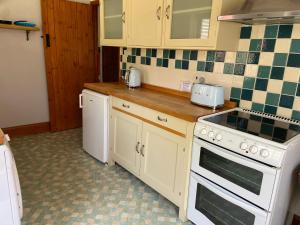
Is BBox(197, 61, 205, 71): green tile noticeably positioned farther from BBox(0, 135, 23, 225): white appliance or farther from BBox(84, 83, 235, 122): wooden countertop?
BBox(0, 135, 23, 225): white appliance

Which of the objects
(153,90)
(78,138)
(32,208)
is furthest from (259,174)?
(78,138)

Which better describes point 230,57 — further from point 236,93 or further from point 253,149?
point 253,149

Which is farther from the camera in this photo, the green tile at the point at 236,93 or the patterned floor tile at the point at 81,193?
the green tile at the point at 236,93

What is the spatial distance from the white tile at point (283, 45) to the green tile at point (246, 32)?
0.22m

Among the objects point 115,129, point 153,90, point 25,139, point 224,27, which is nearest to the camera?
point 224,27

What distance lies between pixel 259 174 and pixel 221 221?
1.54ft

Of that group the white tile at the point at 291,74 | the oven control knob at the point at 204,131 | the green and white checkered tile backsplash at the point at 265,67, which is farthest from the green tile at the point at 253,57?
the oven control knob at the point at 204,131

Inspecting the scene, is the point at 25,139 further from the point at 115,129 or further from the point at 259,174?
the point at 259,174

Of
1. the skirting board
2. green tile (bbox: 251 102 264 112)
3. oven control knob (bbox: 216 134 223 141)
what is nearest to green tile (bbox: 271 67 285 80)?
green tile (bbox: 251 102 264 112)

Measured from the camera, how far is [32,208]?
181cm

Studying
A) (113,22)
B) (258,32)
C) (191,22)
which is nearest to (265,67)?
(258,32)

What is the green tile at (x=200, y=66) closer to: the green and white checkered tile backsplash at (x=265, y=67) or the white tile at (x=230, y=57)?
the green and white checkered tile backsplash at (x=265, y=67)

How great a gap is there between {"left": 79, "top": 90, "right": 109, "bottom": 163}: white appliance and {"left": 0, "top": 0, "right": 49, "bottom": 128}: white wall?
100 cm

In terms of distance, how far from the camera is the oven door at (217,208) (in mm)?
1306
